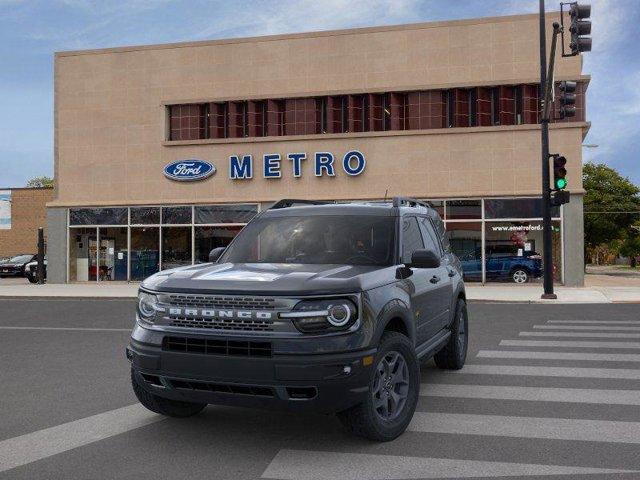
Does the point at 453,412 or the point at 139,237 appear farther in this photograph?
the point at 139,237

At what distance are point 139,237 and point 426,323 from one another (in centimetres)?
2406

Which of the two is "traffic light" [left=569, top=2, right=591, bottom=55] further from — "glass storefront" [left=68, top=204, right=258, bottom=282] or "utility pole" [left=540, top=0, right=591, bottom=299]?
"glass storefront" [left=68, top=204, right=258, bottom=282]

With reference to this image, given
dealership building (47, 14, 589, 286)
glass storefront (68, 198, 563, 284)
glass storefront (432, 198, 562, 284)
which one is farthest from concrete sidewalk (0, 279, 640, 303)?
dealership building (47, 14, 589, 286)

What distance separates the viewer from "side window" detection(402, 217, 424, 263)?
5.83 m

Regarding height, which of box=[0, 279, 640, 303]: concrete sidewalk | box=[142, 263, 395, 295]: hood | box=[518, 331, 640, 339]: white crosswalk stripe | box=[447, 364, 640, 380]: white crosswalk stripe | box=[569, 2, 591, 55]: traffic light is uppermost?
box=[569, 2, 591, 55]: traffic light

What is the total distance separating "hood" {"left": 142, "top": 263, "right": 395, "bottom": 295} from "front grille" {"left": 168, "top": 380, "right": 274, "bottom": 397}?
0.64 m

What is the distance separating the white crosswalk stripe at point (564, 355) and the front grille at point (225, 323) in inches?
200

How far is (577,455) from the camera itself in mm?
4590

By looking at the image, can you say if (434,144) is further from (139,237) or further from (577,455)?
(577,455)

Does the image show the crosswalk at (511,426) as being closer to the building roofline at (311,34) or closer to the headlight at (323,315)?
the headlight at (323,315)

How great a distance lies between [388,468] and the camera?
4332 millimetres

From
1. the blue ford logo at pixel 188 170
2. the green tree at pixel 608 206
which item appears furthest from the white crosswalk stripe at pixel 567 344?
the green tree at pixel 608 206

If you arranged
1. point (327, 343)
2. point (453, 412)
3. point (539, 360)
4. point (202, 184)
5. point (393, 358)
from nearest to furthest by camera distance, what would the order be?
point (327, 343) → point (393, 358) → point (453, 412) → point (539, 360) → point (202, 184)

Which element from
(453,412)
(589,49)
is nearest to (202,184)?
(589,49)
